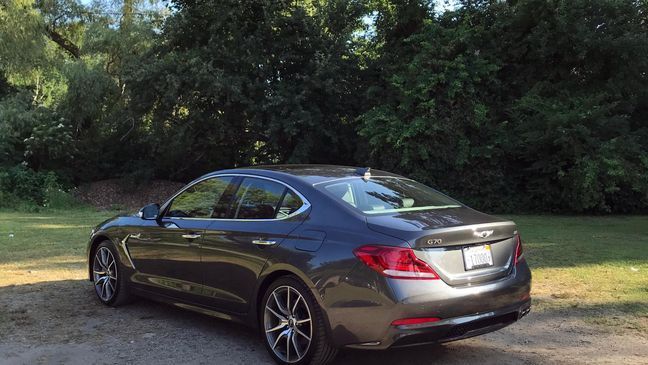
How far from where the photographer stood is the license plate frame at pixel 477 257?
4.29 metres

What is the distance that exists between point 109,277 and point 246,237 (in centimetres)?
239

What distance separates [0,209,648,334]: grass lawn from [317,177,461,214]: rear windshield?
2.10 m

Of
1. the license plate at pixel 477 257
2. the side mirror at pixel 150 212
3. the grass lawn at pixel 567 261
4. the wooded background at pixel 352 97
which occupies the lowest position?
the grass lawn at pixel 567 261

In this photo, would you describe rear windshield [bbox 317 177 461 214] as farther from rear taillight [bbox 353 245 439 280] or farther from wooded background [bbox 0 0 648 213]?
wooded background [bbox 0 0 648 213]

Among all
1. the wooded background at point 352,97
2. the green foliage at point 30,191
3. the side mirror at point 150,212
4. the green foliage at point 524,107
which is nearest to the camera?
the side mirror at point 150,212

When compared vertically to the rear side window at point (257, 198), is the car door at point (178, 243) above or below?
below

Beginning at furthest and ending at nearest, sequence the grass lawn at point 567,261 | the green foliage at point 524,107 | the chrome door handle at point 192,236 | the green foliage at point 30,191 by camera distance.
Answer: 1. the green foliage at point 30,191
2. the green foliage at point 524,107
3. the grass lawn at point 567,261
4. the chrome door handle at point 192,236

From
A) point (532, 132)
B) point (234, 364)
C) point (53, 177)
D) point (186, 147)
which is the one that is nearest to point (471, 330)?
point (234, 364)

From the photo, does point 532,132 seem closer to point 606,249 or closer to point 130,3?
point 606,249

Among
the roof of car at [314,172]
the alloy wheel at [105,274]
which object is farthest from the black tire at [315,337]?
the alloy wheel at [105,274]

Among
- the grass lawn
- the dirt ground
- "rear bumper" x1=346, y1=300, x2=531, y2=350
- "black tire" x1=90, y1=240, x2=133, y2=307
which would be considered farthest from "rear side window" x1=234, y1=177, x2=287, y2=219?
the grass lawn

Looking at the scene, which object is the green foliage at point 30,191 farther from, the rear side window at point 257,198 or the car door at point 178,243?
the rear side window at point 257,198

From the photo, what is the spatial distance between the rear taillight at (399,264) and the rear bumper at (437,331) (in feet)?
1.13

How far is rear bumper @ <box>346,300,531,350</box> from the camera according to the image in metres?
4.01
